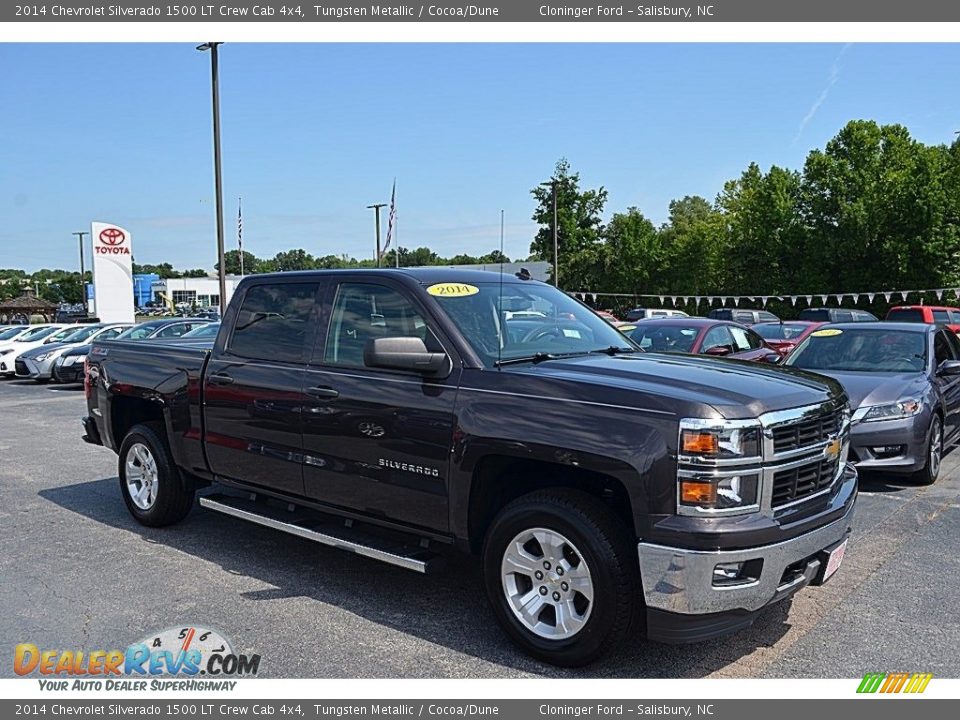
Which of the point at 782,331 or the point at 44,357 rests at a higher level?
the point at 782,331

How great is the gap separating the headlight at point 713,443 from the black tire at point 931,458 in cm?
516

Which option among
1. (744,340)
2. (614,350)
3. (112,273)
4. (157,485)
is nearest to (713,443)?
(614,350)

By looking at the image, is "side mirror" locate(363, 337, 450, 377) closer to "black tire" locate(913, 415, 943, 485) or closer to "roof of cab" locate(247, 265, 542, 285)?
"roof of cab" locate(247, 265, 542, 285)

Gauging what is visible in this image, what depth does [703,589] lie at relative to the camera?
343 centimetres

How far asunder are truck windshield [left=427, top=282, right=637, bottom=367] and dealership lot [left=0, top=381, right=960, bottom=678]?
1565 millimetres

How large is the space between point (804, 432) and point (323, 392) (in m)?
2.72

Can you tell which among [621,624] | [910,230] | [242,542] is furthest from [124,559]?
[910,230]

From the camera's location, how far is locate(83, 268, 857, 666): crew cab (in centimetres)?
350

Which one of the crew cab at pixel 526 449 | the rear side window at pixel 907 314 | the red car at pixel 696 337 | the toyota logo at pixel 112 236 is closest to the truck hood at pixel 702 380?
the crew cab at pixel 526 449

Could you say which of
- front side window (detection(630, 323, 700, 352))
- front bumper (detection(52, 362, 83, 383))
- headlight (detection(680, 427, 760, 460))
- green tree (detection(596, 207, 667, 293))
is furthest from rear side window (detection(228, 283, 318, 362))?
green tree (detection(596, 207, 667, 293))

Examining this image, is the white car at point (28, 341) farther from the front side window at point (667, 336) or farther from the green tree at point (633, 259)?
the green tree at point (633, 259)

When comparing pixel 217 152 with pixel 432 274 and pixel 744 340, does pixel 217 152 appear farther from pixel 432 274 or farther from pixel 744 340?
pixel 432 274

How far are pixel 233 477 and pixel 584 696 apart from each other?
304cm

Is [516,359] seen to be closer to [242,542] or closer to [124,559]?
[242,542]
